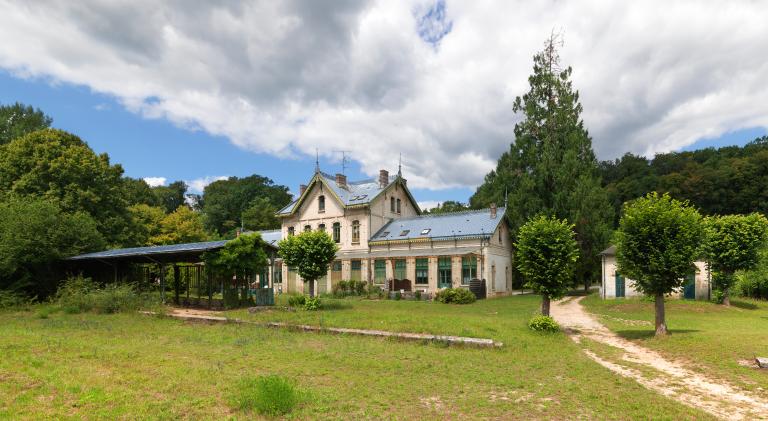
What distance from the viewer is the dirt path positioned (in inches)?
276

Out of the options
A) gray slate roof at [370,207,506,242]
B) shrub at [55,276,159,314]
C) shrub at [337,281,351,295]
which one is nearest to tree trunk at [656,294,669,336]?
gray slate roof at [370,207,506,242]

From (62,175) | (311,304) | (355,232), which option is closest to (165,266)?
(311,304)

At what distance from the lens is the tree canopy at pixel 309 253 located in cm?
2197

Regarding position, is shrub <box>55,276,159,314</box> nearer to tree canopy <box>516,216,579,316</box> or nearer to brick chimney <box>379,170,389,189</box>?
tree canopy <box>516,216,579,316</box>

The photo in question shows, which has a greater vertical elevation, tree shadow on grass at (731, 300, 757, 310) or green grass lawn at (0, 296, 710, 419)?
green grass lawn at (0, 296, 710, 419)

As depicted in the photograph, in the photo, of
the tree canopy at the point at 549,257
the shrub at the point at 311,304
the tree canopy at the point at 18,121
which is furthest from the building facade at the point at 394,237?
the tree canopy at the point at 18,121

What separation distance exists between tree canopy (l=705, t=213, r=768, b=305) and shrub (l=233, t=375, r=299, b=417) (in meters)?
25.1

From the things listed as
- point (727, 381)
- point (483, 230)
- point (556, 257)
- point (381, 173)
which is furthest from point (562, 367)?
point (381, 173)

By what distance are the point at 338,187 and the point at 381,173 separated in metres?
3.89

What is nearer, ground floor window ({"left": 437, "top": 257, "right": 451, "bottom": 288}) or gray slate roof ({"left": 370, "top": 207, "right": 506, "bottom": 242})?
ground floor window ({"left": 437, "top": 257, "right": 451, "bottom": 288})

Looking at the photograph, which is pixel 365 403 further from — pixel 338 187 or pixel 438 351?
pixel 338 187

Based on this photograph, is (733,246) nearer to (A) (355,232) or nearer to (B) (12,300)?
(A) (355,232)

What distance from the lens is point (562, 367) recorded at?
31.8ft

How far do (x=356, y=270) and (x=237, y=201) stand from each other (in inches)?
1907
